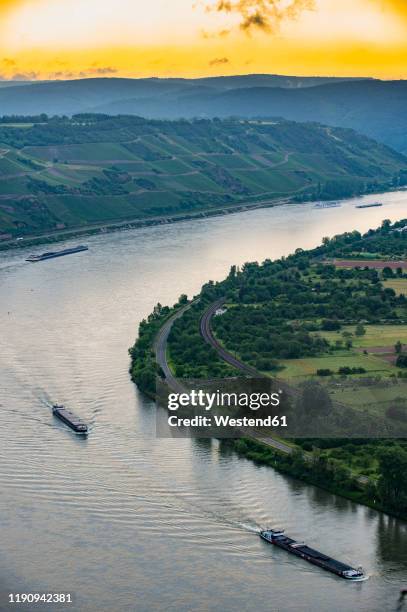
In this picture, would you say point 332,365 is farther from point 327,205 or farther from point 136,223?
point 327,205

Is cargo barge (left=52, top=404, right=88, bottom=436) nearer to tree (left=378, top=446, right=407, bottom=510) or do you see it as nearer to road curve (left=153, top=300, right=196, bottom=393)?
road curve (left=153, top=300, right=196, bottom=393)

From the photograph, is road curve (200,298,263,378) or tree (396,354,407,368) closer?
tree (396,354,407,368)

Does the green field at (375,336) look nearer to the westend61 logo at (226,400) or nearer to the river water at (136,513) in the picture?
the westend61 logo at (226,400)

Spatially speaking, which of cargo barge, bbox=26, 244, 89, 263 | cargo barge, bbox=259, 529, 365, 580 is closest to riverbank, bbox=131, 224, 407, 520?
cargo barge, bbox=259, 529, 365, 580

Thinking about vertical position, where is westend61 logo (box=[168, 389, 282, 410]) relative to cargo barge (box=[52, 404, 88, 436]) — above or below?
above

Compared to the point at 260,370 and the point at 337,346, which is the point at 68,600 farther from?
the point at 337,346

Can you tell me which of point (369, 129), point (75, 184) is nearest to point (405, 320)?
point (75, 184)

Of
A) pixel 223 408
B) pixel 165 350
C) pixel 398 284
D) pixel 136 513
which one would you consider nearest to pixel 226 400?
pixel 223 408

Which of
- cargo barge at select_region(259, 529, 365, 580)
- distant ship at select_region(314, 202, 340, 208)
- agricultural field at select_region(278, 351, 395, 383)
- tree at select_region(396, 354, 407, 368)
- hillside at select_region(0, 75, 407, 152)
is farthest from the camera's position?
hillside at select_region(0, 75, 407, 152)
